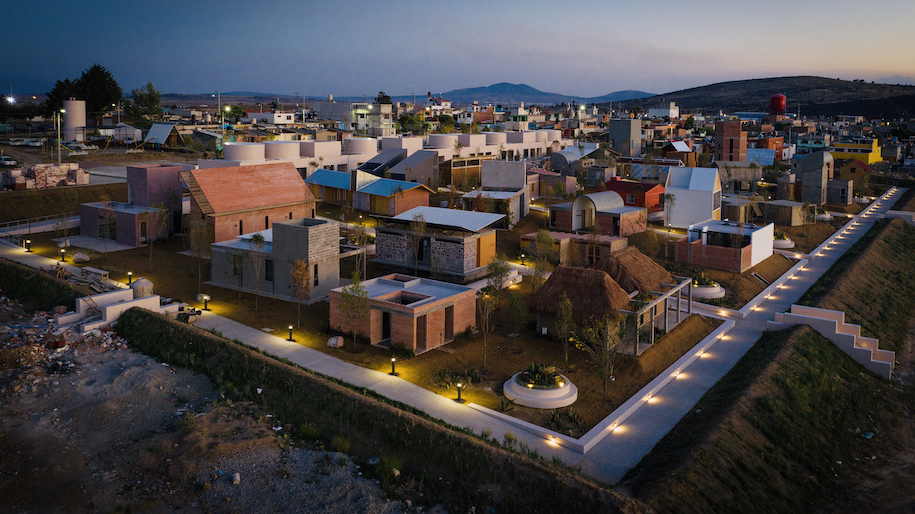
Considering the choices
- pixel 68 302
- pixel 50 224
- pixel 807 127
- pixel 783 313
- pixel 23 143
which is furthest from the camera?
pixel 807 127

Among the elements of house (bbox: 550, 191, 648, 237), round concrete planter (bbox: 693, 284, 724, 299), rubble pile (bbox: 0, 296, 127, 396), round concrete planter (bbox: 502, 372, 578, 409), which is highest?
house (bbox: 550, 191, 648, 237)

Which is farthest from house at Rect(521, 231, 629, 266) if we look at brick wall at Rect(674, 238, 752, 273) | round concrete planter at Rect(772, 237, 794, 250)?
round concrete planter at Rect(772, 237, 794, 250)

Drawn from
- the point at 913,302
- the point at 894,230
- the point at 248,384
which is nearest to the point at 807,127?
the point at 894,230

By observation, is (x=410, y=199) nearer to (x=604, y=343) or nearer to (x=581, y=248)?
(x=581, y=248)

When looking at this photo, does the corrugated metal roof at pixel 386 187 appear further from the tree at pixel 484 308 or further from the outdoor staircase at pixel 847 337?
the outdoor staircase at pixel 847 337

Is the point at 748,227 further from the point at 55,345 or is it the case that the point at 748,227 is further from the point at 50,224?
the point at 50,224

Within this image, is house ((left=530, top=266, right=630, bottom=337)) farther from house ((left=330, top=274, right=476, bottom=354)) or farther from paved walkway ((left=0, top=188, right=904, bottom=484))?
paved walkway ((left=0, top=188, right=904, bottom=484))

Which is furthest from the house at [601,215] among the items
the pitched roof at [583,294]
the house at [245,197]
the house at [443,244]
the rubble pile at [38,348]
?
the rubble pile at [38,348]
